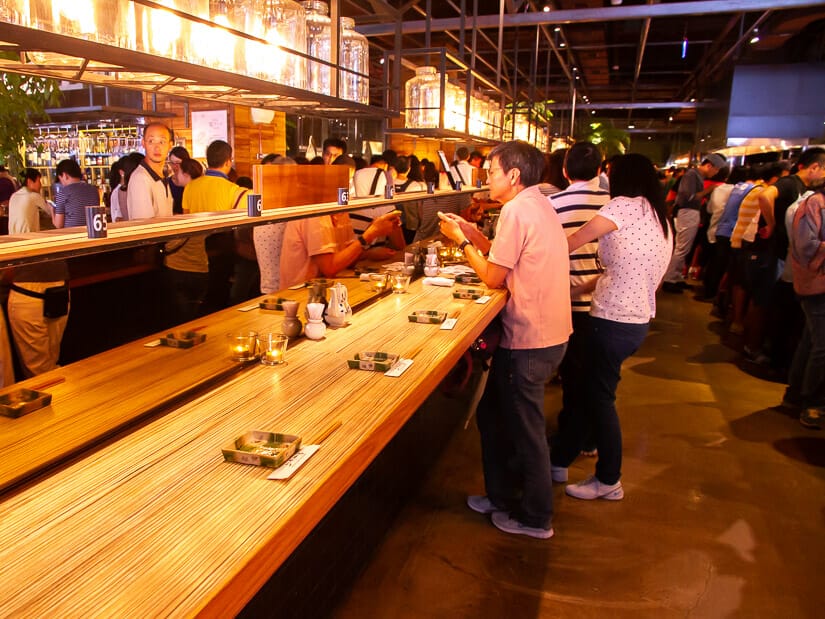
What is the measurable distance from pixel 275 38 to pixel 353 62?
85 centimetres

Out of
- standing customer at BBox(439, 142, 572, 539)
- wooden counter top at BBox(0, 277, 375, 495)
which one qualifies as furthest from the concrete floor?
wooden counter top at BBox(0, 277, 375, 495)

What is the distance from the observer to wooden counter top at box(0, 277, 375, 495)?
169 centimetres

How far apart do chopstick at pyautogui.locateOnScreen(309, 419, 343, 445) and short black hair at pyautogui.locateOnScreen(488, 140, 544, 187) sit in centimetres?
164

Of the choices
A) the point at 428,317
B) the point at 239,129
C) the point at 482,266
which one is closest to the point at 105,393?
the point at 428,317

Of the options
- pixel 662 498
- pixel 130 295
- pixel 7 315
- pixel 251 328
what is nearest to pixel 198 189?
pixel 130 295

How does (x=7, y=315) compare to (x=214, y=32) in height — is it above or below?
below

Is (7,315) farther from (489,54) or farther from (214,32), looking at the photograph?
(489,54)

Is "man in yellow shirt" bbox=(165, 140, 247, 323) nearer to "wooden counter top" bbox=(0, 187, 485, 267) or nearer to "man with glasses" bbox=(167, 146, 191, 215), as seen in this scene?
"man with glasses" bbox=(167, 146, 191, 215)

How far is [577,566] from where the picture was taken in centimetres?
306

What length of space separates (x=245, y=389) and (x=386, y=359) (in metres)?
0.52

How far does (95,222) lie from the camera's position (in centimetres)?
194

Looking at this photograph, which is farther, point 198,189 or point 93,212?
point 198,189

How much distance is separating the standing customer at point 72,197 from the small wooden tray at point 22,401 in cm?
437

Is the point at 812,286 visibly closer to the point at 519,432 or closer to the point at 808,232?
the point at 808,232
